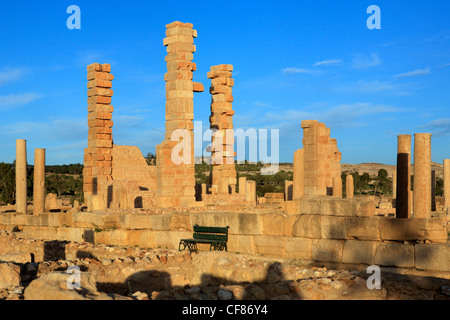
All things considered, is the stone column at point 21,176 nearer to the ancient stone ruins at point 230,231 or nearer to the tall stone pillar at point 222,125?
the ancient stone ruins at point 230,231

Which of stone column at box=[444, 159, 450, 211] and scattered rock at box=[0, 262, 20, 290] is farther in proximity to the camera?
stone column at box=[444, 159, 450, 211]

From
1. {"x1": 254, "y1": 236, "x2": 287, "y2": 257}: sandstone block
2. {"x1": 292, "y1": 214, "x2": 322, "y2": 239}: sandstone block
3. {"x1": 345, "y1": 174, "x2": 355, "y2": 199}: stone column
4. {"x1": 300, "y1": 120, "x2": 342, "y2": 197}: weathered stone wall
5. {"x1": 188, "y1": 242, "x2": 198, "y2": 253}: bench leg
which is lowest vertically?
{"x1": 188, "y1": 242, "x2": 198, "y2": 253}: bench leg

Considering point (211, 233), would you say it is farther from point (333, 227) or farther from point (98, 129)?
point (98, 129)

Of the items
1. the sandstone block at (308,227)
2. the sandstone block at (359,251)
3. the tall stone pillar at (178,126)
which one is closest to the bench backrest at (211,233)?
the sandstone block at (308,227)

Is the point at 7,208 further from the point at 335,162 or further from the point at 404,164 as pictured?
the point at 404,164

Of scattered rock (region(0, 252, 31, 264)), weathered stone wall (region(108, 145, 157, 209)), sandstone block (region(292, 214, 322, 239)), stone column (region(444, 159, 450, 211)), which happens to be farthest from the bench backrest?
stone column (region(444, 159, 450, 211))

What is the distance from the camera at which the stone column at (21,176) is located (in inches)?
804

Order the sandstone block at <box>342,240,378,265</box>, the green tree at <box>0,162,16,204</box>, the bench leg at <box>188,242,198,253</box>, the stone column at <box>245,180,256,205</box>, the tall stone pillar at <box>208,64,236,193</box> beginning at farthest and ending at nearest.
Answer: the green tree at <box>0,162,16,204</box>
the tall stone pillar at <box>208,64,236,193</box>
the stone column at <box>245,180,256,205</box>
the bench leg at <box>188,242,198,253</box>
the sandstone block at <box>342,240,378,265</box>

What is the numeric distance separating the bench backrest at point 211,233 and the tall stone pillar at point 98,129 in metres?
14.1

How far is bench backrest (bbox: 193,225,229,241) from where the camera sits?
11.9 meters

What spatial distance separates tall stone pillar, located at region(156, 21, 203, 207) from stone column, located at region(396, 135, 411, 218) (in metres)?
10.8

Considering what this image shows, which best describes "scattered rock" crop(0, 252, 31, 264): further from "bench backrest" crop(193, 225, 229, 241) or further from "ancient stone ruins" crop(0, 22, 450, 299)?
"bench backrest" crop(193, 225, 229, 241)

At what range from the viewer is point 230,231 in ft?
39.4

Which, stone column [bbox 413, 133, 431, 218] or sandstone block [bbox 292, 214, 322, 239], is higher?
stone column [bbox 413, 133, 431, 218]
